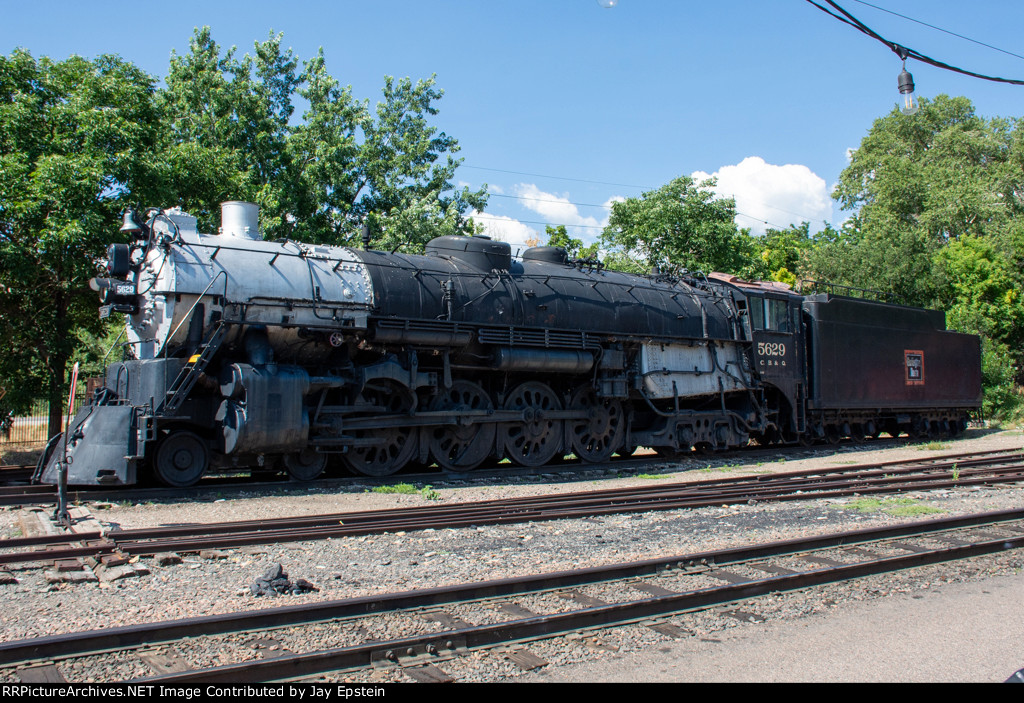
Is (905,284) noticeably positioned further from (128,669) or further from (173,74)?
(128,669)

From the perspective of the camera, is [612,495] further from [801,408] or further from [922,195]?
[922,195]

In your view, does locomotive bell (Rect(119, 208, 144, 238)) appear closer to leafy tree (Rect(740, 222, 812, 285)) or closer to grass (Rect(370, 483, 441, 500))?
grass (Rect(370, 483, 441, 500))

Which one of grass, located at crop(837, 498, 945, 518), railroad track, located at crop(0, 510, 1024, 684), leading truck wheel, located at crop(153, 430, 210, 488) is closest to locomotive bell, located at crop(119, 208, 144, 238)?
leading truck wheel, located at crop(153, 430, 210, 488)

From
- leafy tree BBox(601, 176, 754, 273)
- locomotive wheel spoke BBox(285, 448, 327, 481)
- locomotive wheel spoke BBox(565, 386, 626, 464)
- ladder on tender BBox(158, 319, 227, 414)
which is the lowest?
locomotive wheel spoke BBox(285, 448, 327, 481)

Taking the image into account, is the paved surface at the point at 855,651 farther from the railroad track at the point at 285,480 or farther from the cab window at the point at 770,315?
the cab window at the point at 770,315

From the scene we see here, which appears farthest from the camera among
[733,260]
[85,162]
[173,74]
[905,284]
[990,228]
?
[990,228]

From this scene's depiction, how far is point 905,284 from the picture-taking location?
33969 millimetres

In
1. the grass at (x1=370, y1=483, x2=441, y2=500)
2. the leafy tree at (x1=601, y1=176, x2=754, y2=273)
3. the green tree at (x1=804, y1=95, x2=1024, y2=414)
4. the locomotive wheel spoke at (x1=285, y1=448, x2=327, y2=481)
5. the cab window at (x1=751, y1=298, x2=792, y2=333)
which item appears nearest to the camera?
the grass at (x1=370, y1=483, x2=441, y2=500)

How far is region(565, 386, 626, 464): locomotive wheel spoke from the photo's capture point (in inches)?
572

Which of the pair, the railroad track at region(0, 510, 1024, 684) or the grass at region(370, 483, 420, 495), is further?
the grass at region(370, 483, 420, 495)

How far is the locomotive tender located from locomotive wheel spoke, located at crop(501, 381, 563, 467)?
4cm
